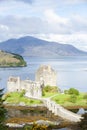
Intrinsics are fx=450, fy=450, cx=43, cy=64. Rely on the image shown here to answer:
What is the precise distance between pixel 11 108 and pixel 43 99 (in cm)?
600

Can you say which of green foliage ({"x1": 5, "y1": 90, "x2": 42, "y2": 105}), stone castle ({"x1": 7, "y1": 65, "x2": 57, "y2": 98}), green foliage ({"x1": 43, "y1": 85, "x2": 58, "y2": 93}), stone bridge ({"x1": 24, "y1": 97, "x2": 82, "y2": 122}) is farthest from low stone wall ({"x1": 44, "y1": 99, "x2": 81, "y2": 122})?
green foliage ({"x1": 43, "y1": 85, "x2": 58, "y2": 93})

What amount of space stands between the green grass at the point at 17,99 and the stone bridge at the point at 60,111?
1782 mm

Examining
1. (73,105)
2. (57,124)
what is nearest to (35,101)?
(73,105)

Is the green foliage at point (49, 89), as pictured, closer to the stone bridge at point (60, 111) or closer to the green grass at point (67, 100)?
the green grass at point (67, 100)

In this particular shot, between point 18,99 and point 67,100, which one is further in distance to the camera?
point 18,99

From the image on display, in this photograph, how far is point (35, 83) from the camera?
3046 inches

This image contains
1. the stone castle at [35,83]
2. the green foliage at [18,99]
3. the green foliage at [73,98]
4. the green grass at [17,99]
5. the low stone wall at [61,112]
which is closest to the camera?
the low stone wall at [61,112]

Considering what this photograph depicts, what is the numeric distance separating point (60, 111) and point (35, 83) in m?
16.9

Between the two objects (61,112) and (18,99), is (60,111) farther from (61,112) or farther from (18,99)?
(18,99)

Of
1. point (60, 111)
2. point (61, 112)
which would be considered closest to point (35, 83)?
point (60, 111)

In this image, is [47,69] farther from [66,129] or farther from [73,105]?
[66,129]

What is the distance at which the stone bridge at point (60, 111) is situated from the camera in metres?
55.0

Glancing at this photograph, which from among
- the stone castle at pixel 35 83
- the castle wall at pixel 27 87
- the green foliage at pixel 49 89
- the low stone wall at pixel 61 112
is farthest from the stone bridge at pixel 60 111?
the green foliage at pixel 49 89

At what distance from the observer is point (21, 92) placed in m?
78.1
